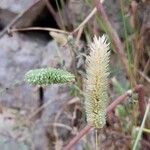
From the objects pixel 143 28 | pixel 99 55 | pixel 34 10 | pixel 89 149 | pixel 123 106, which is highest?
pixel 34 10

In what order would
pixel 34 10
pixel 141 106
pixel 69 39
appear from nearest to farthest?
pixel 69 39, pixel 141 106, pixel 34 10

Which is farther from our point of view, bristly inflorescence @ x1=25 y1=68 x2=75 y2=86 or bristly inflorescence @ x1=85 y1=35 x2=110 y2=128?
bristly inflorescence @ x1=25 y1=68 x2=75 y2=86

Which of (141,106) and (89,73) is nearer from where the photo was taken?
(89,73)

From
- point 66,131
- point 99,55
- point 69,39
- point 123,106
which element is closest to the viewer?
point 99,55

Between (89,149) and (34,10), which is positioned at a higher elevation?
(34,10)

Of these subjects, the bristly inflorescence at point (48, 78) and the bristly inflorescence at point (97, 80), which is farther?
the bristly inflorescence at point (48, 78)

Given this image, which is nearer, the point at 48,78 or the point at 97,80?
the point at 97,80

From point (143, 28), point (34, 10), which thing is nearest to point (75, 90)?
point (143, 28)

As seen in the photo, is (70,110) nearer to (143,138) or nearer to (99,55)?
(143,138)
